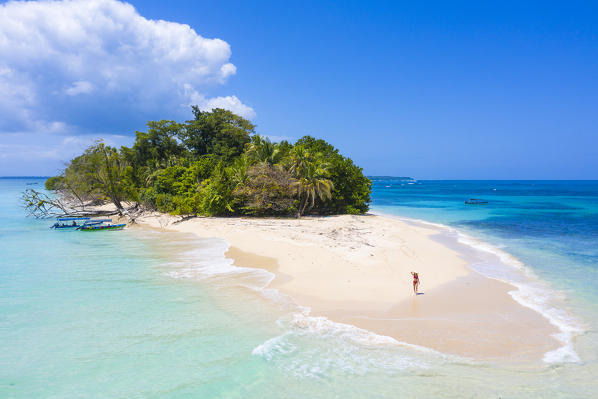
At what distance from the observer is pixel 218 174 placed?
102 ft

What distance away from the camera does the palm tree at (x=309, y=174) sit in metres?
31.0

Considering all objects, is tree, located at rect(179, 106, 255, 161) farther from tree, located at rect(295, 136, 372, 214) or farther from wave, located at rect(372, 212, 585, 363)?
wave, located at rect(372, 212, 585, 363)

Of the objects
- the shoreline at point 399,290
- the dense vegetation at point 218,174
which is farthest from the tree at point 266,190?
the shoreline at point 399,290

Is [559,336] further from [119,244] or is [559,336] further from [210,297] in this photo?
[119,244]

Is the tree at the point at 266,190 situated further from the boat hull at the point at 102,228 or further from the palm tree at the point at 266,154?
the boat hull at the point at 102,228

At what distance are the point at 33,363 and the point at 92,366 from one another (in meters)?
1.68

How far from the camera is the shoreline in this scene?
364 inches

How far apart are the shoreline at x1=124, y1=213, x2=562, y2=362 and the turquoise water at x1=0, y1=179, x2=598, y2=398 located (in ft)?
2.35

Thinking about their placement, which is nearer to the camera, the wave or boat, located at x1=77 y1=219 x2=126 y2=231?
the wave

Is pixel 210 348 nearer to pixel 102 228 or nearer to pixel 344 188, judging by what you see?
pixel 102 228

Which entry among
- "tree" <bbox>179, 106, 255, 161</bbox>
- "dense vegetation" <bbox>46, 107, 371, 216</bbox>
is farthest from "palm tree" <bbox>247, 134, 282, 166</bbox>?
"tree" <bbox>179, 106, 255, 161</bbox>

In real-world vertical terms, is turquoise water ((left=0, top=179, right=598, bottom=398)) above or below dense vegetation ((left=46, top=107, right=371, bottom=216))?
below

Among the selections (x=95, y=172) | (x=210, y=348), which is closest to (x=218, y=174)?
(x=95, y=172)

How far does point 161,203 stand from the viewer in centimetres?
3538
